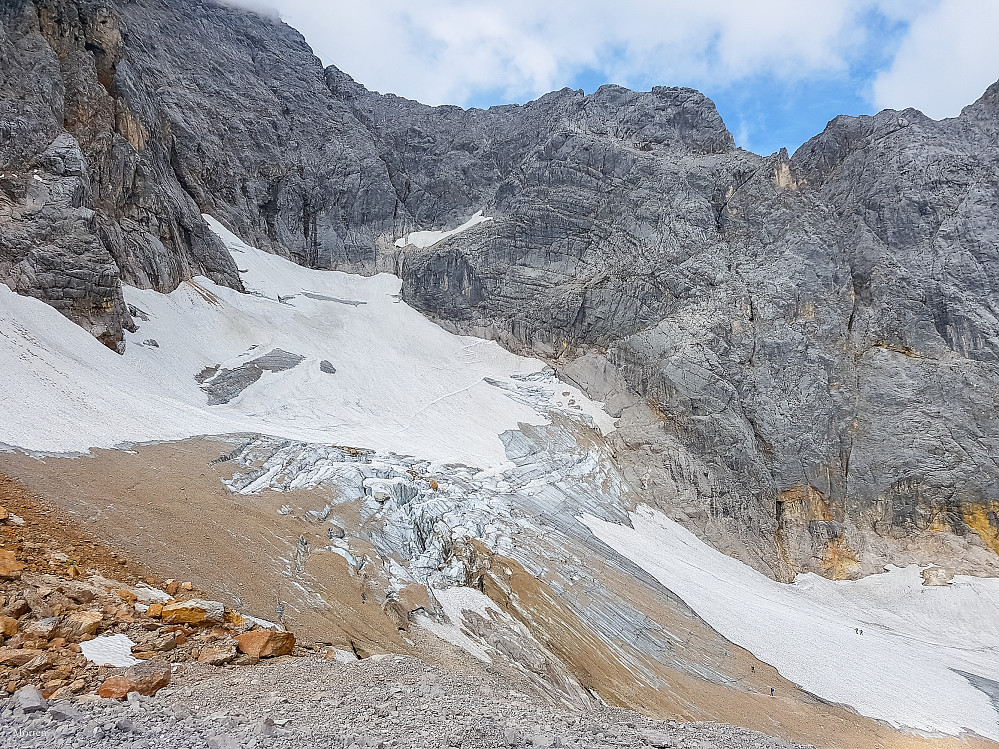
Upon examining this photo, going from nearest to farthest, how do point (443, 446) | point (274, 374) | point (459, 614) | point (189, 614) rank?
point (189, 614)
point (459, 614)
point (443, 446)
point (274, 374)

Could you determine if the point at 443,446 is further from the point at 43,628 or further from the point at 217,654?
the point at 43,628

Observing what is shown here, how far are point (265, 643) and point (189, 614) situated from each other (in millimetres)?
1131

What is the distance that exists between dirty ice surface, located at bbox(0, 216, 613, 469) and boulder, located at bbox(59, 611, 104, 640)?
Answer: 1008 centimetres

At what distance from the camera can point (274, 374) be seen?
33.3 meters

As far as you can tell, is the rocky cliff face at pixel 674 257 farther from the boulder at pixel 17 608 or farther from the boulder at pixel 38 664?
the boulder at pixel 38 664

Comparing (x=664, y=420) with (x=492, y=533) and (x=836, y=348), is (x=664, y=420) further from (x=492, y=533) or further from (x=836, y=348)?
(x=492, y=533)

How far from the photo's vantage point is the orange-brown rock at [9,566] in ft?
21.5

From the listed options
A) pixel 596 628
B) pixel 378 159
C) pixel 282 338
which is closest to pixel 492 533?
pixel 596 628

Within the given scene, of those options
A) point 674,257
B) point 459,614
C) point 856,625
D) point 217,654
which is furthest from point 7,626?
point 674,257

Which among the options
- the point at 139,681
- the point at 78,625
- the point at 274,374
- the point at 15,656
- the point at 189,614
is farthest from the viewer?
the point at 274,374

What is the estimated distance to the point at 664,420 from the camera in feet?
123

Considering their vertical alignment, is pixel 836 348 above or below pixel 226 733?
above

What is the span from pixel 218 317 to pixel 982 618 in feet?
161

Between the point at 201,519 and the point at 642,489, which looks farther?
the point at 642,489
